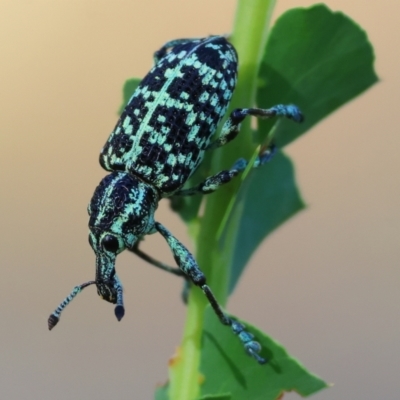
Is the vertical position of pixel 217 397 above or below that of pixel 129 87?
below

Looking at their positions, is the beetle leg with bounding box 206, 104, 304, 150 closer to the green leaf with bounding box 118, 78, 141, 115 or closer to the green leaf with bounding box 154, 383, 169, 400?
the green leaf with bounding box 118, 78, 141, 115

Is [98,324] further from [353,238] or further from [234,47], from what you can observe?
[234,47]

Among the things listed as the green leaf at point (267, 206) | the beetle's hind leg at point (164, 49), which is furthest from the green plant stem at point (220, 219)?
the beetle's hind leg at point (164, 49)

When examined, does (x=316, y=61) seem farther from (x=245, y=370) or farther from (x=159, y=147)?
(x=245, y=370)

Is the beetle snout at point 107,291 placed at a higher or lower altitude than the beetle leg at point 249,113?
lower

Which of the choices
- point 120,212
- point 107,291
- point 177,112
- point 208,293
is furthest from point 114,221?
point 208,293

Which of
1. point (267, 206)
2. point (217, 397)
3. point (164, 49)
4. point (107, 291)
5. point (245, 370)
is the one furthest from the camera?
point (164, 49)

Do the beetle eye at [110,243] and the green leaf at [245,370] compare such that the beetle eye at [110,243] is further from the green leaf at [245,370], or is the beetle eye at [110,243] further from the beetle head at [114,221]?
the green leaf at [245,370]
